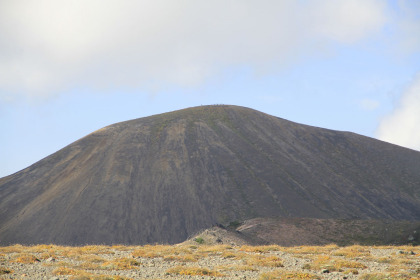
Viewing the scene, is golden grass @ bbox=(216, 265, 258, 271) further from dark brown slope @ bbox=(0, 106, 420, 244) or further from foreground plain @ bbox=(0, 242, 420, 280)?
dark brown slope @ bbox=(0, 106, 420, 244)

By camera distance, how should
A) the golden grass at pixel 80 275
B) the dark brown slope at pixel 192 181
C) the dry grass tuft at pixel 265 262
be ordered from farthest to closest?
1. the dark brown slope at pixel 192 181
2. the dry grass tuft at pixel 265 262
3. the golden grass at pixel 80 275

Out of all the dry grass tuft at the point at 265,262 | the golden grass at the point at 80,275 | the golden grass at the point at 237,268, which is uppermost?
the golden grass at the point at 80,275

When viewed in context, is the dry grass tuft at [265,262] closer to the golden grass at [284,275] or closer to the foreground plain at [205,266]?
the foreground plain at [205,266]

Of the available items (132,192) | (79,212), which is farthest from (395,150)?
(79,212)

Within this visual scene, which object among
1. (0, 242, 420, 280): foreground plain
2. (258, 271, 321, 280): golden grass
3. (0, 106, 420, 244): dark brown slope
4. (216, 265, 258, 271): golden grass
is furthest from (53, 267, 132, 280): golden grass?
(0, 106, 420, 244): dark brown slope

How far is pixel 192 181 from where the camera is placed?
2955 inches

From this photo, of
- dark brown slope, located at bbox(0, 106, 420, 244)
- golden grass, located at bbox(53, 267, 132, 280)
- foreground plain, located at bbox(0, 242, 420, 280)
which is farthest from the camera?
dark brown slope, located at bbox(0, 106, 420, 244)

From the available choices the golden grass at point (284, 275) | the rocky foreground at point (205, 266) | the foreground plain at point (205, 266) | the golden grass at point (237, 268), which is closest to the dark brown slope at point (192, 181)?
the rocky foreground at point (205, 266)

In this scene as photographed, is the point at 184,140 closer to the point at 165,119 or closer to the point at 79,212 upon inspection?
the point at 165,119

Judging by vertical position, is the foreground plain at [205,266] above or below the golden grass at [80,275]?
below

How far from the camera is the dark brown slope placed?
217 feet

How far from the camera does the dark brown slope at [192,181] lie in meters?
66.2

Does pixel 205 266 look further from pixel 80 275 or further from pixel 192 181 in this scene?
pixel 192 181

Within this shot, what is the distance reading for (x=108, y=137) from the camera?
87.6 meters
